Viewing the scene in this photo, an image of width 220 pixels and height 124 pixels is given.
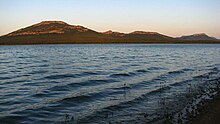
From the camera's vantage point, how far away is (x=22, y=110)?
1447cm

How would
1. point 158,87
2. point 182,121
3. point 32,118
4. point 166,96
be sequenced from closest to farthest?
point 182,121 → point 32,118 → point 166,96 → point 158,87

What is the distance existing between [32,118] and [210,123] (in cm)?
797

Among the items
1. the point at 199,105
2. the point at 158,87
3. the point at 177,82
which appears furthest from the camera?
the point at 177,82

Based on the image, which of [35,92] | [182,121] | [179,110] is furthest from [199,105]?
[35,92]

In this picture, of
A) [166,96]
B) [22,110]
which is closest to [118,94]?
[166,96]

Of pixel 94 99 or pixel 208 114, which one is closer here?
pixel 208 114

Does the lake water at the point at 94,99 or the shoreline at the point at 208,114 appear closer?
the shoreline at the point at 208,114

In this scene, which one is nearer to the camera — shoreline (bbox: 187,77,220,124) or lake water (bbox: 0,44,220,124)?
shoreline (bbox: 187,77,220,124)

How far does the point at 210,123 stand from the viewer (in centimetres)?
1090

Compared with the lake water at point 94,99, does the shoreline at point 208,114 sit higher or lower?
higher

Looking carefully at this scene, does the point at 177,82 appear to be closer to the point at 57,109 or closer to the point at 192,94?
the point at 192,94

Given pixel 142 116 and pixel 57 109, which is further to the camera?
pixel 57 109

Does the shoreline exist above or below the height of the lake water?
above

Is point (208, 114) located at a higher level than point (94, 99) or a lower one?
higher
